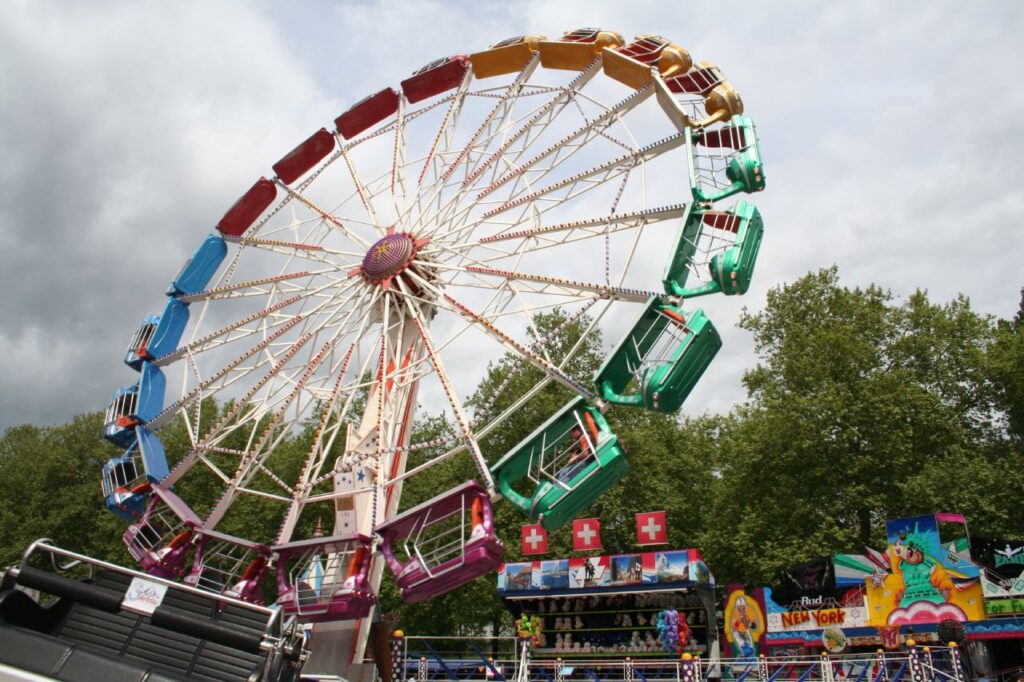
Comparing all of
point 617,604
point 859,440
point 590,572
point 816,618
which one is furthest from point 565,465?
point 859,440

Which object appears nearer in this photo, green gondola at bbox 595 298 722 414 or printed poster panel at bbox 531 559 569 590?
green gondola at bbox 595 298 722 414

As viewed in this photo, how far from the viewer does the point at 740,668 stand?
21.1 metres

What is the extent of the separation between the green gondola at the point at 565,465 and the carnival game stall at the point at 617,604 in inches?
471

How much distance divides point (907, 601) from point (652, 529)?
7.74 meters

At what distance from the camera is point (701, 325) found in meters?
12.8

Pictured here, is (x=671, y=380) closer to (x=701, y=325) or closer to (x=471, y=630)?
(x=701, y=325)

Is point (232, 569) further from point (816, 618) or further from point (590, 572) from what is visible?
point (816, 618)

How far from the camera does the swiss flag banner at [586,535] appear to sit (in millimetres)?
24797

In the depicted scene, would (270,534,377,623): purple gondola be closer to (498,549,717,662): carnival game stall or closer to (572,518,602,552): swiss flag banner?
(572,518,602,552): swiss flag banner

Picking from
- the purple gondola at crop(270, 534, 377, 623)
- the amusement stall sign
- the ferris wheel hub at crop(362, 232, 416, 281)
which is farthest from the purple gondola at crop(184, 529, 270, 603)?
the amusement stall sign

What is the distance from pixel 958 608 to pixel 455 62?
55.9 ft

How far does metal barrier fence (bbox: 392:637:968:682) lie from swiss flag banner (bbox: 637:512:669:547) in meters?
3.62

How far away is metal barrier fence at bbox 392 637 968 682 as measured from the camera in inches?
542

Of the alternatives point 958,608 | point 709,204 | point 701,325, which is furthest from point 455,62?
point 958,608
